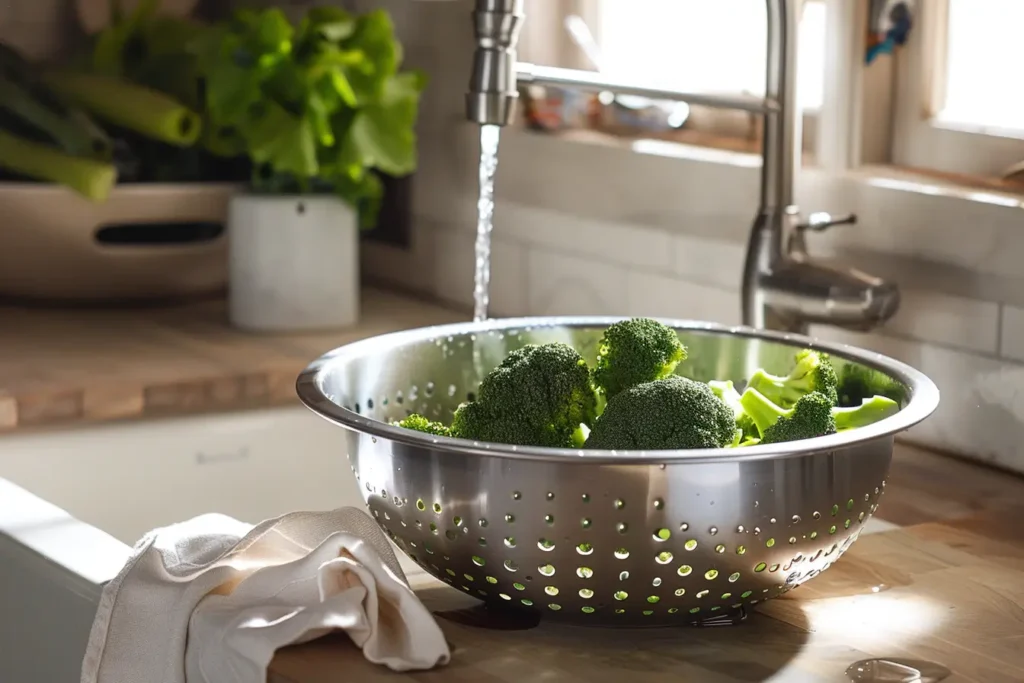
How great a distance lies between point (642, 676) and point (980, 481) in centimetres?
54

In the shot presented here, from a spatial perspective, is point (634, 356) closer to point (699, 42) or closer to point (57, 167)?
point (699, 42)

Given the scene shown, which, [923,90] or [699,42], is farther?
[699,42]

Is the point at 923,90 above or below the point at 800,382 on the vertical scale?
above

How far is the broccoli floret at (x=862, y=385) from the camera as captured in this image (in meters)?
1.02

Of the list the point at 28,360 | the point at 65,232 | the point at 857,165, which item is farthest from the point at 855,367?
the point at 65,232

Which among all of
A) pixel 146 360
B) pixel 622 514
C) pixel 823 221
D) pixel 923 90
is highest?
pixel 923 90

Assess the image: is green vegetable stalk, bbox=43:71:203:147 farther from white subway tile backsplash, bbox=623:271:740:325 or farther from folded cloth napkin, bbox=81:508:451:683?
folded cloth napkin, bbox=81:508:451:683

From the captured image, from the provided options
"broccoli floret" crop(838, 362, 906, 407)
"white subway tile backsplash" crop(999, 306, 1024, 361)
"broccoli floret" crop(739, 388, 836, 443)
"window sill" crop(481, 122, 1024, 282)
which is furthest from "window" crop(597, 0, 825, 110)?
"broccoli floret" crop(739, 388, 836, 443)

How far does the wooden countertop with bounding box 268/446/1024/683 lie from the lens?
0.85 m

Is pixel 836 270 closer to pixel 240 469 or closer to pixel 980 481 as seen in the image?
pixel 980 481

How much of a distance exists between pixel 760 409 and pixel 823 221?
1.29 feet

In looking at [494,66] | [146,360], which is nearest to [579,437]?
[494,66]

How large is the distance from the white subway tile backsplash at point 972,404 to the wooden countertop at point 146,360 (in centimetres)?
68

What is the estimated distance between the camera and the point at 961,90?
4.80 feet
